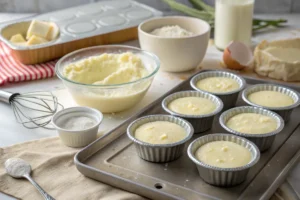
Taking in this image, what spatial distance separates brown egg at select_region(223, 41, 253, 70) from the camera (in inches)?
58.5

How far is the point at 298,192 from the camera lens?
98 centimetres

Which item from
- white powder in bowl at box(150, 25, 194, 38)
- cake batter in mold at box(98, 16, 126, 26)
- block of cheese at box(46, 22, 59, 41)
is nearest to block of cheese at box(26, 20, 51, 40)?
block of cheese at box(46, 22, 59, 41)

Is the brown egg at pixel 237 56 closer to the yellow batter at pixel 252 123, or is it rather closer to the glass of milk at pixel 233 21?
the glass of milk at pixel 233 21

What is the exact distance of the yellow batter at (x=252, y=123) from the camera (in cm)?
111

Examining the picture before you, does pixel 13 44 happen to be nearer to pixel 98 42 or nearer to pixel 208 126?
pixel 98 42

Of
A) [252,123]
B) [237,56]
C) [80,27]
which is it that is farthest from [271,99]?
[80,27]

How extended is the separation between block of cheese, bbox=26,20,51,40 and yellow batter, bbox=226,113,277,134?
652mm

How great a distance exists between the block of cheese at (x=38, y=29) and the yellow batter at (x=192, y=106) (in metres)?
0.51

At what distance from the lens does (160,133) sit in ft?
3.58

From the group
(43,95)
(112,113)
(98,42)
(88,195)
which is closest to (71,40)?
(98,42)

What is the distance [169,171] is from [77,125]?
25cm

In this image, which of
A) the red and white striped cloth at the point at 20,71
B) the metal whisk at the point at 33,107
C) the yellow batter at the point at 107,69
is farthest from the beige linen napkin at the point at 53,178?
the red and white striped cloth at the point at 20,71

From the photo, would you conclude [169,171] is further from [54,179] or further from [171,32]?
[171,32]

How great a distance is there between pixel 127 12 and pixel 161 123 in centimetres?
68
